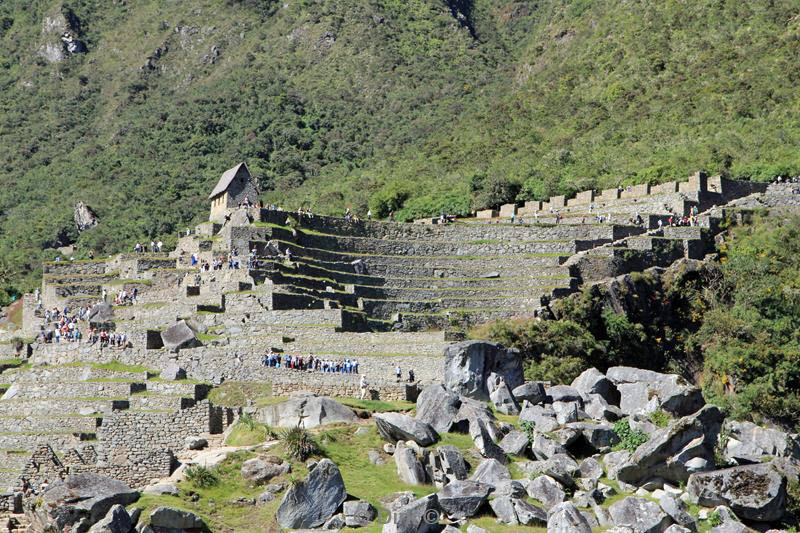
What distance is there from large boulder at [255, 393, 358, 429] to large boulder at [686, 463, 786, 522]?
10.8m

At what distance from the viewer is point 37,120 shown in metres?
142

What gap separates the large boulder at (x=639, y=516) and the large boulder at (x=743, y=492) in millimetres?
1892

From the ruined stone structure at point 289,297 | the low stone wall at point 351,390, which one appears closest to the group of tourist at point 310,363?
the ruined stone structure at point 289,297

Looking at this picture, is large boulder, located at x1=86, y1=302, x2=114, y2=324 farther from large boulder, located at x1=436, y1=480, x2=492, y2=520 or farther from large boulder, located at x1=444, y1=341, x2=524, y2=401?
large boulder, located at x1=436, y1=480, x2=492, y2=520

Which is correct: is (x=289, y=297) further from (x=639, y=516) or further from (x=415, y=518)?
(x=639, y=516)

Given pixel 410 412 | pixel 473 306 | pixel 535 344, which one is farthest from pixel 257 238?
pixel 410 412

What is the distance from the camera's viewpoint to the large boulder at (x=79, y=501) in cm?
3559

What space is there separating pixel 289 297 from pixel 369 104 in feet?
261

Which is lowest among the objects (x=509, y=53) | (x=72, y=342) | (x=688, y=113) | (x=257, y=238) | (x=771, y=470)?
(x=771, y=470)

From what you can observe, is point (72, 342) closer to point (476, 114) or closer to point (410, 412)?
point (410, 412)

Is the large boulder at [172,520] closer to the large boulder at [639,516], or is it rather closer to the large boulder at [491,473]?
the large boulder at [491,473]

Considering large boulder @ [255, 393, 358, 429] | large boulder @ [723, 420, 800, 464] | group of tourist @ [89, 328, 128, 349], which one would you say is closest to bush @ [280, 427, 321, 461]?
large boulder @ [255, 393, 358, 429]

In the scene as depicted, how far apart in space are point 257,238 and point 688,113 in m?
47.1

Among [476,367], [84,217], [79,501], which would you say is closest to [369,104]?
[84,217]
